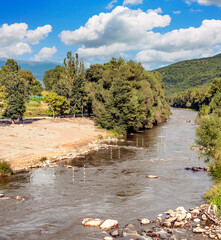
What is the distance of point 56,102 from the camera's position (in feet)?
286

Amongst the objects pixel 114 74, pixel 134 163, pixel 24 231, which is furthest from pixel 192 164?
pixel 114 74

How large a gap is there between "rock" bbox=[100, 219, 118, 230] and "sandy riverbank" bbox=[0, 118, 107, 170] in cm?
2062

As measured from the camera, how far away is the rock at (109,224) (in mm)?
21366

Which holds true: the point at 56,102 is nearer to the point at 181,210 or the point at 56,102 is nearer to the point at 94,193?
the point at 94,193

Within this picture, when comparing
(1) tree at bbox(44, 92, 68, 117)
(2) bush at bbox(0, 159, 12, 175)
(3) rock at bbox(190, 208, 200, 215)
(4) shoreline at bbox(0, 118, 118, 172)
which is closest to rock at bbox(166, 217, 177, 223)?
(3) rock at bbox(190, 208, 200, 215)

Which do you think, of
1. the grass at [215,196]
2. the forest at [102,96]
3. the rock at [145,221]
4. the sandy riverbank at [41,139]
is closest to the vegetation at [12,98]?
the forest at [102,96]

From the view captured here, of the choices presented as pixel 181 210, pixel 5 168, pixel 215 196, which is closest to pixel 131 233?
pixel 181 210

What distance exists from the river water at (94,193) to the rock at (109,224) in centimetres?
65

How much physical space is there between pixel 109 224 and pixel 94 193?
7.90 m

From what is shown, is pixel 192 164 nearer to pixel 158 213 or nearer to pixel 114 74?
pixel 158 213

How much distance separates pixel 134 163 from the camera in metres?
42.3

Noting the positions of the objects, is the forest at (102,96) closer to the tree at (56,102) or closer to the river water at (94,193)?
the tree at (56,102)

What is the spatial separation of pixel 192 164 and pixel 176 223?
2166 cm

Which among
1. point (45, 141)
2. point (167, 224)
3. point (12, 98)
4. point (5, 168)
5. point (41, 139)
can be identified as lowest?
point (167, 224)
